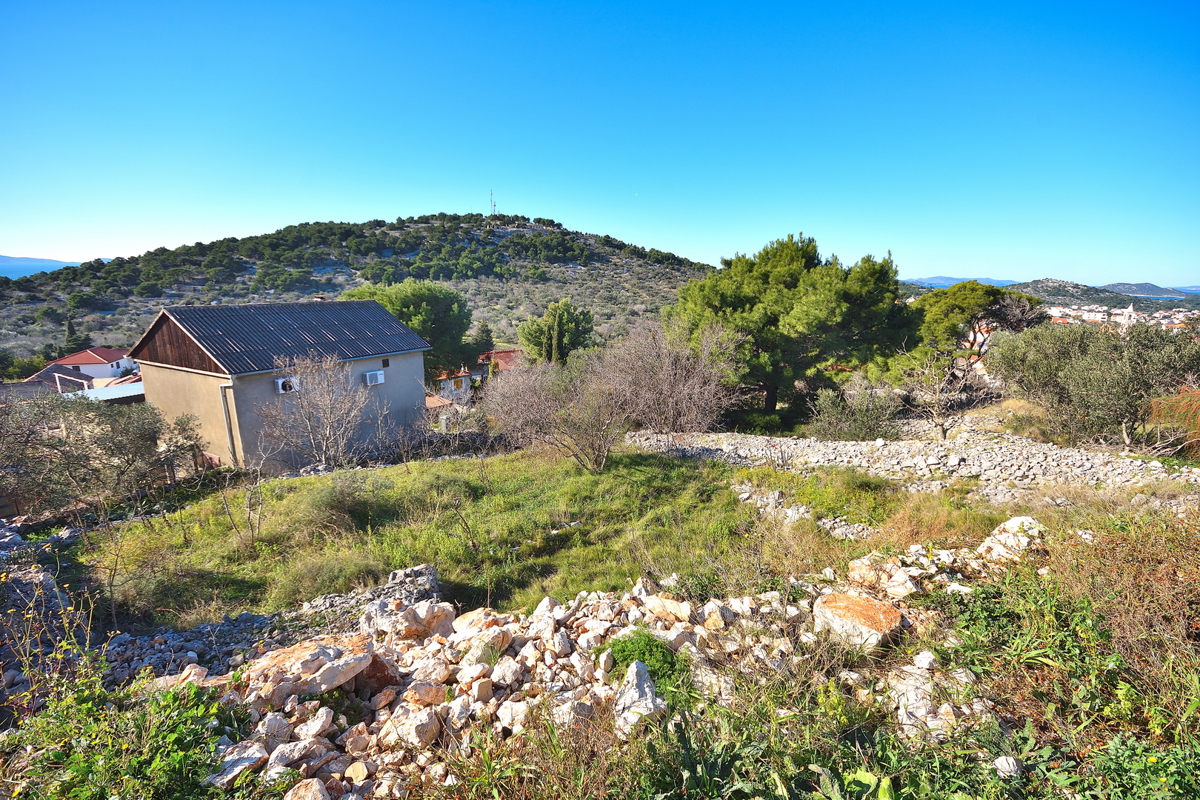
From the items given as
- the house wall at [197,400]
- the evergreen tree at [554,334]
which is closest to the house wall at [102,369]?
the house wall at [197,400]

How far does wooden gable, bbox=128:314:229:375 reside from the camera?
1165 centimetres

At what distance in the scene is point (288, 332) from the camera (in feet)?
43.4

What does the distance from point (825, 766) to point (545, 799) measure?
4.30 feet

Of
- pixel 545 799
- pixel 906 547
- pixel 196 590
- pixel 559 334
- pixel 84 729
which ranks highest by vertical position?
pixel 559 334

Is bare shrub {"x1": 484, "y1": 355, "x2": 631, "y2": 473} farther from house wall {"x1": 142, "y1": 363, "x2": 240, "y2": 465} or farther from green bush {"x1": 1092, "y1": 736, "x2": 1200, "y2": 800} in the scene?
green bush {"x1": 1092, "y1": 736, "x2": 1200, "y2": 800}

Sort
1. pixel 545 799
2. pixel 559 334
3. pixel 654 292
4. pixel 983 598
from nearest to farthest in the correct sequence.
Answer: pixel 545 799 < pixel 983 598 < pixel 559 334 < pixel 654 292

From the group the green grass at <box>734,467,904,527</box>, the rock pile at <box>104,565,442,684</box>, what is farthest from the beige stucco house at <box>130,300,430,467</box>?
the green grass at <box>734,467,904,527</box>

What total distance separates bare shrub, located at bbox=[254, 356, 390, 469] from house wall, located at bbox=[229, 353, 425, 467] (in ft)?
0.50

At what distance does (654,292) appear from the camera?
40000 millimetres

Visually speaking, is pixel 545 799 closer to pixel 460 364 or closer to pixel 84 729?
pixel 84 729

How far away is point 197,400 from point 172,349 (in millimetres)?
1481

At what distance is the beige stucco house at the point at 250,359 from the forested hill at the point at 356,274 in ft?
51.0

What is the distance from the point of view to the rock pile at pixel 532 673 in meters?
2.59

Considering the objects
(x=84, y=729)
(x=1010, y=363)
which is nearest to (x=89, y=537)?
(x=84, y=729)
